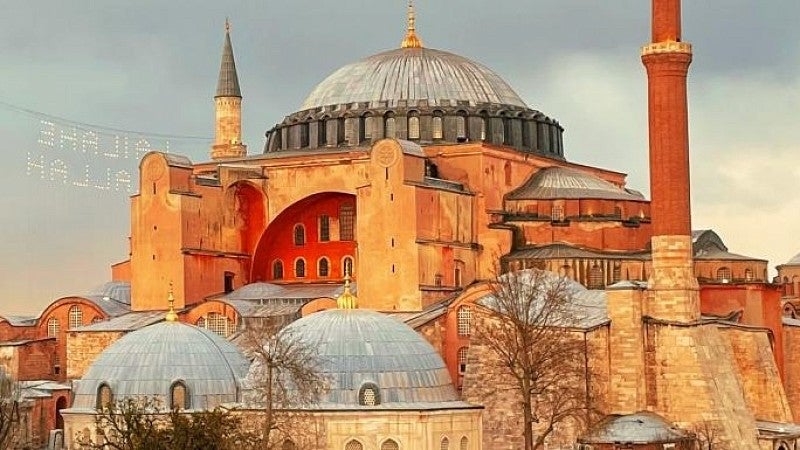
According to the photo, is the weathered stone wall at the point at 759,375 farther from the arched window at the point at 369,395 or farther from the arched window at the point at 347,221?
the arched window at the point at 347,221

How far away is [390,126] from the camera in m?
45.8

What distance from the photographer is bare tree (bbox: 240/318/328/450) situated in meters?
33.2

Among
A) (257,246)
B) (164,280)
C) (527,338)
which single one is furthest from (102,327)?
(527,338)

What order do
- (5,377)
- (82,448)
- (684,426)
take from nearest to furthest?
(82,448) → (684,426) → (5,377)

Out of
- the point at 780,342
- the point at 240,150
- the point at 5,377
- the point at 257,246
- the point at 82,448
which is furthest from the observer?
the point at 240,150

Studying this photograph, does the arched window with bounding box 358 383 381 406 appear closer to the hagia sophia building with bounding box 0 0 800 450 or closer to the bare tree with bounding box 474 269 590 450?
the hagia sophia building with bounding box 0 0 800 450

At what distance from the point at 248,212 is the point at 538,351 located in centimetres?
1242

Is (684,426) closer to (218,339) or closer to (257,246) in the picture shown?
(218,339)

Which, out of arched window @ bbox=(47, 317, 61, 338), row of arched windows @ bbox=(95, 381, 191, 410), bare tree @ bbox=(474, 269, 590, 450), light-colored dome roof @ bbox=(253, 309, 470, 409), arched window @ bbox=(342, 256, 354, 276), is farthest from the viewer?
arched window @ bbox=(47, 317, 61, 338)

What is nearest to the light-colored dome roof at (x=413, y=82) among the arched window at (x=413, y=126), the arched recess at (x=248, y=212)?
the arched window at (x=413, y=126)

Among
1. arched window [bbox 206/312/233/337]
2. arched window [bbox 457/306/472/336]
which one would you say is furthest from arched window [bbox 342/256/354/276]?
arched window [bbox 457/306/472/336]

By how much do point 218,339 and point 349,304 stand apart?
2.70 m

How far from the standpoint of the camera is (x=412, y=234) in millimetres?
41000

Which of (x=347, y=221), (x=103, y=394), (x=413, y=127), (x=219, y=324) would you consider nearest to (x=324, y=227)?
(x=347, y=221)
